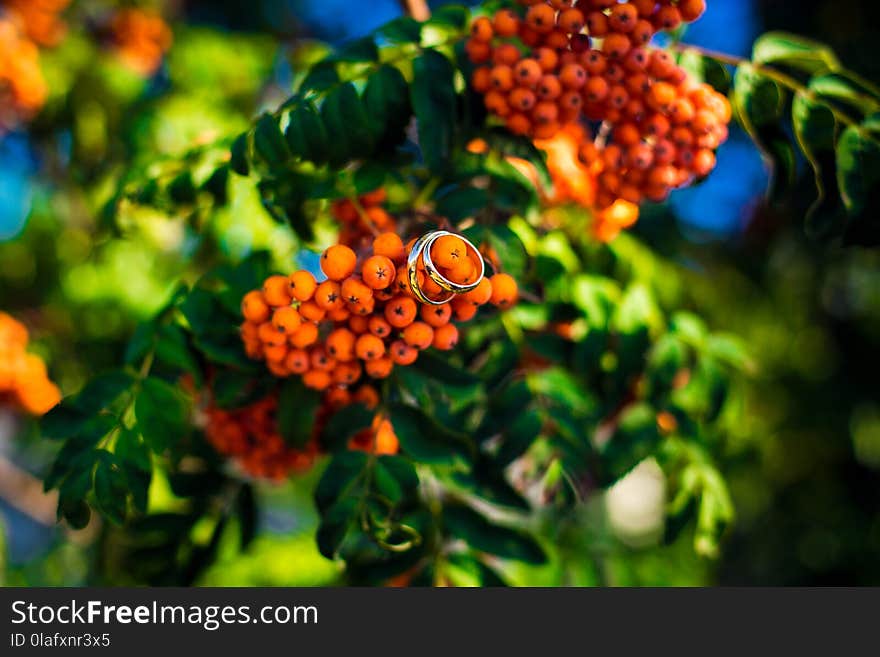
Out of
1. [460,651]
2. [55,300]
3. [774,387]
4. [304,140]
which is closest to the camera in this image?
[304,140]

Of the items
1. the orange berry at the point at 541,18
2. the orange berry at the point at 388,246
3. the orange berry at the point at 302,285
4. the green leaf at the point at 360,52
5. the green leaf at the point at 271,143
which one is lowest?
the orange berry at the point at 302,285

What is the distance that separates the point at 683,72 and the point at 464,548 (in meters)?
1.16

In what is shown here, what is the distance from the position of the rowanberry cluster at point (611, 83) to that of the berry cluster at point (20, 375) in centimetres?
199

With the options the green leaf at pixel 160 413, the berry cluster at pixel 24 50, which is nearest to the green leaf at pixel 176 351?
the green leaf at pixel 160 413

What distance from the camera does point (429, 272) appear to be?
1.03 metres

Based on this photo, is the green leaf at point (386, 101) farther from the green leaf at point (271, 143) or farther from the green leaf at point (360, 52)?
the green leaf at point (271, 143)

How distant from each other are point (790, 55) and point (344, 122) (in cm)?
98

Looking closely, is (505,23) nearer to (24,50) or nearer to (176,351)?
(176,351)

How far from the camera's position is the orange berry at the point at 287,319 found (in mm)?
1126

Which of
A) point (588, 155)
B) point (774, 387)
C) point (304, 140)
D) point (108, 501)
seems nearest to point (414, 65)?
point (304, 140)

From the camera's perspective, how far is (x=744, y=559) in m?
4.46

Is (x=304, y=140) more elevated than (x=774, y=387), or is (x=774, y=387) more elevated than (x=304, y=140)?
(x=304, y=140)

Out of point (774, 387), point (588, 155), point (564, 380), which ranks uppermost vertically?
point (588, 155)

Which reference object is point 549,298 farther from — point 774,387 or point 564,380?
point 774,387
